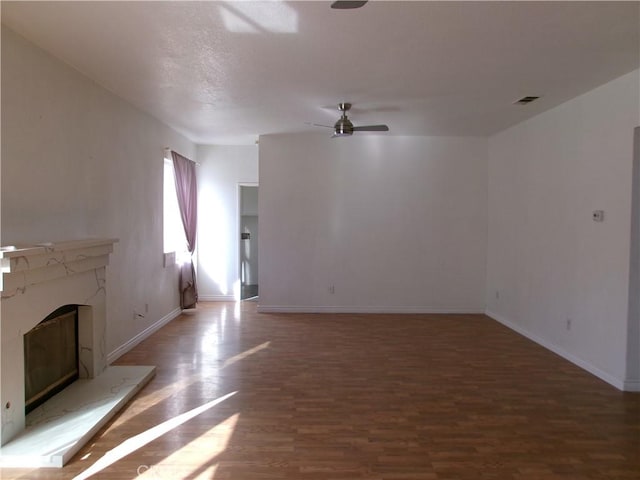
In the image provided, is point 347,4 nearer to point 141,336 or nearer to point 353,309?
point 141,336

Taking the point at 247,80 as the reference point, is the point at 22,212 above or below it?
below

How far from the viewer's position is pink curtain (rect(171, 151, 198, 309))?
238 inches

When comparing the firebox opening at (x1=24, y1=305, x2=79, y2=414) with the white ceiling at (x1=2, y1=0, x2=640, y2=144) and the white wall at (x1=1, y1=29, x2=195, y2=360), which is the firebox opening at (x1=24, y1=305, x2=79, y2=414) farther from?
the white ceiling at (x1=2, y1=0, x2=640, y2=144)

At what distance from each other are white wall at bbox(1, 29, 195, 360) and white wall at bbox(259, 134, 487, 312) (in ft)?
5.69

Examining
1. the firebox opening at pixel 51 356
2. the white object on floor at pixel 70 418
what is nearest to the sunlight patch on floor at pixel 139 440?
the white object on floor at pixel 70 418

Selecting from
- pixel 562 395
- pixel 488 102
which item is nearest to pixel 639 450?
pixel 562 395

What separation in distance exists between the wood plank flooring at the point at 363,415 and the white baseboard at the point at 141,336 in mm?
118

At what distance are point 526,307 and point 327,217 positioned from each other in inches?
115

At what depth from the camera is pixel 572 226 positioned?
14.0 feet

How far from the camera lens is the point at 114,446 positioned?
264 cm

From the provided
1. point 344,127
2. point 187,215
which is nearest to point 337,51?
point 344,127

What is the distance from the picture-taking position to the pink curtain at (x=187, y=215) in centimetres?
605

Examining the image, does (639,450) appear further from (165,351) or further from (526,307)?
(165,351)

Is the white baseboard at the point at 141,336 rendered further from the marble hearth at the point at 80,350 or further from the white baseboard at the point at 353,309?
the white baseboard at the point at 353,309
